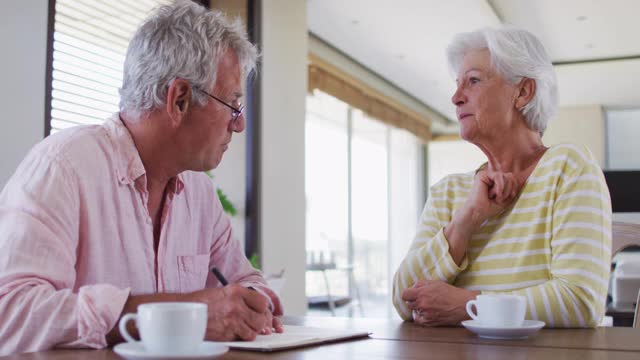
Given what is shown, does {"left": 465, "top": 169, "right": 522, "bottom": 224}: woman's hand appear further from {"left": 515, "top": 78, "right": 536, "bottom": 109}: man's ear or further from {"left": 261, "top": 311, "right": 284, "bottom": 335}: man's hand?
{"left": 261, "top": 311, "right": 284, "bottom": 335}: man's hand

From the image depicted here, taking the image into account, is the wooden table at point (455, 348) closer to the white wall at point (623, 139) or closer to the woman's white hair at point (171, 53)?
the woman's white hair at point (171, 53)

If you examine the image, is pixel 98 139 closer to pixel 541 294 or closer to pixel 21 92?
pixel 541 294

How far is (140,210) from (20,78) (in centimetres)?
176

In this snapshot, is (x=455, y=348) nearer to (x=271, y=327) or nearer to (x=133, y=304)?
(x=271, y=327)

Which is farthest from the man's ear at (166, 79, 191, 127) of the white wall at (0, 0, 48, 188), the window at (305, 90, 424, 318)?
the window at (305, 90, 424, 318)

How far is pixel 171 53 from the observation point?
1.48 m

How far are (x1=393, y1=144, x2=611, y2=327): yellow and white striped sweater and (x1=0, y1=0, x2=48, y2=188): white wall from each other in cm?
185

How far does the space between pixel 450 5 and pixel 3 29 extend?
366cm

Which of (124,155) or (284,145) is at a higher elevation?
(284,145)

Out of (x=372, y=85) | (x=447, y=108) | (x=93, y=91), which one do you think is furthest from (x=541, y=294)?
(x=447, y=108)

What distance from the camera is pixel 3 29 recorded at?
9.28 ft

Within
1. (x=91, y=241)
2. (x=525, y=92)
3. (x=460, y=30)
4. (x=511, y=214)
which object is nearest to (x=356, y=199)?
(x=460, y=30)

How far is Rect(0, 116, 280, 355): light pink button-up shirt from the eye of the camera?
107 centimetres

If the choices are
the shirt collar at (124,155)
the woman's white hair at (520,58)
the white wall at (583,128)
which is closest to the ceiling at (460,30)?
the white wall at (583,128)
